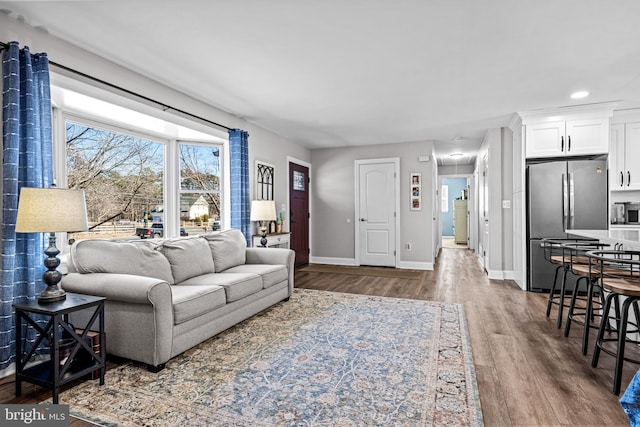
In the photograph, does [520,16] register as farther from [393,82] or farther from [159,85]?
[159,85]

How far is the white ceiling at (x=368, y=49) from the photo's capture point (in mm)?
2273

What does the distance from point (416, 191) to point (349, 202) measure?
133cm

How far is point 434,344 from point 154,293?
2.17 m

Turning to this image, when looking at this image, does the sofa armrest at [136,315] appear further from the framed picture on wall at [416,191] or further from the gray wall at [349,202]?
the framed picture on wall at [416,191]

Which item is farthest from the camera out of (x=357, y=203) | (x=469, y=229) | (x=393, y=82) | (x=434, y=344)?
(x=469, y=229)

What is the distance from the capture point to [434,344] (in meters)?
2.78

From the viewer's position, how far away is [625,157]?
4555 mm

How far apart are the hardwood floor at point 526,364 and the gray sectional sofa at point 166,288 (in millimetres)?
1712

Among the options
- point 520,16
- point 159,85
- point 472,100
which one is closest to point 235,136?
point 159,85

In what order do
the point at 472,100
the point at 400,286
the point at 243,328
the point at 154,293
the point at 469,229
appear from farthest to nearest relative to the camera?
1. the point at 469,229
2. the point at 400,286
3. the point at 472,100
4. the point at 243,328
5. the point at 154,293

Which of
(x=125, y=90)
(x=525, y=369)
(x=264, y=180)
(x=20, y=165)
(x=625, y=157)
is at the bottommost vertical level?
(x=525, y=369)

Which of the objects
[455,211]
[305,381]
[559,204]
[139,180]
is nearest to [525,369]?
[305,381]
